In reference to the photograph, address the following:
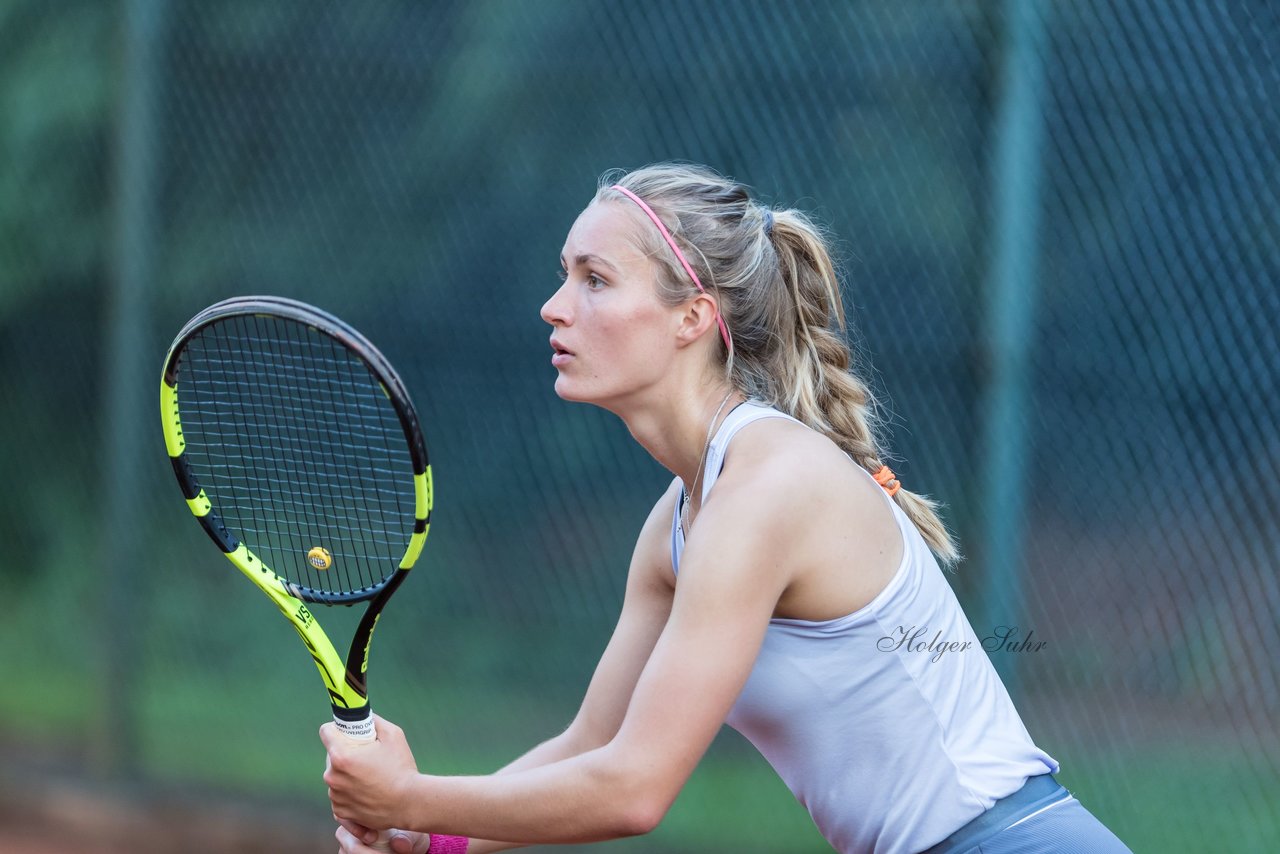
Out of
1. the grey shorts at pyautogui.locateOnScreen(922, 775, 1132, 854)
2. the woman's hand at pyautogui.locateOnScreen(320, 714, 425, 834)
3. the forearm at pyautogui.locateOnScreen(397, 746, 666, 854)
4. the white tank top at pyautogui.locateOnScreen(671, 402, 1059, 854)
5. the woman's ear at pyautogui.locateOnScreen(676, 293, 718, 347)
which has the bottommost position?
the grey shorts at pyautogui.locateOnScreen(922, 775, 1132, 854)

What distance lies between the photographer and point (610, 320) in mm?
1936

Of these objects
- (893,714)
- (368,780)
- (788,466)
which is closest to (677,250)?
(788,466)

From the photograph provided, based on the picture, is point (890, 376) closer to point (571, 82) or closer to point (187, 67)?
point (571, 82)

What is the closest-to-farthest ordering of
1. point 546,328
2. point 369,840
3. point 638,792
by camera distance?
point 638,792 < point 369,840 < point 546,328

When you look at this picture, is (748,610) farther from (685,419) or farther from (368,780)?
(368,780)

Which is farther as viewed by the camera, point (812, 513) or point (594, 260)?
point (594, 260)

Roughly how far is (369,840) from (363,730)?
15 cm

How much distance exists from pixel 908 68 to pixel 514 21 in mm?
1047

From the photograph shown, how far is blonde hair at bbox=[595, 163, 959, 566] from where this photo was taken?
1.99 meters

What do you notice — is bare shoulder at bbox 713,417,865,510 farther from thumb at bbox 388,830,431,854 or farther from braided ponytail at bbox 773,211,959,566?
thumb at bbox 388,830,431,854

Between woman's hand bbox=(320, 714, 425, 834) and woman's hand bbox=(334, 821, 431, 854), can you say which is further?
woman's hand bbox=(334, 821, 431, 854)

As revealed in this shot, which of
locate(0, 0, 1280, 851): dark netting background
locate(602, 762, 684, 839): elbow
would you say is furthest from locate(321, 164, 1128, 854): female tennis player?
locate(0, 0, 1280, 851): dark netting background

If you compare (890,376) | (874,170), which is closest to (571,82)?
(874,170)

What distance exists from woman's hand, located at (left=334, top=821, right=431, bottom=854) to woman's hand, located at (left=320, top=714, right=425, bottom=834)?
2.4 inches
